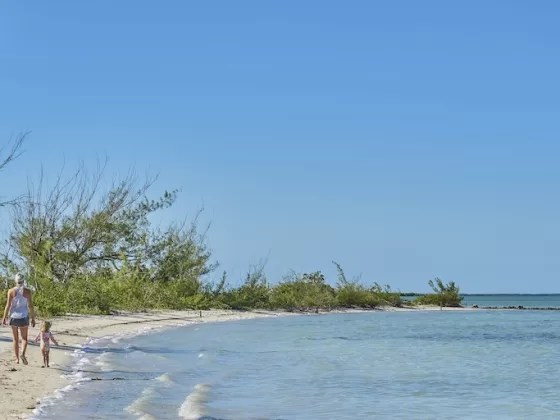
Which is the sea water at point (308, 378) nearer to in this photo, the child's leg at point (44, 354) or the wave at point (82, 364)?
the wave at point (82, 364)

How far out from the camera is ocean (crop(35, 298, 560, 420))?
1296cm

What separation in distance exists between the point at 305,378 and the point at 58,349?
659 centimetres

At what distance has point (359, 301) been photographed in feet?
197

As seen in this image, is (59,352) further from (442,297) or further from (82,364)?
(442,297)

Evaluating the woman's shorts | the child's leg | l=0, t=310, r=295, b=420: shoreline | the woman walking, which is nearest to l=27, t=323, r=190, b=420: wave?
l=0, t=310, r=295, b=420: shoreline

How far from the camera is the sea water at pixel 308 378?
13.0m

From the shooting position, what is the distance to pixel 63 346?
20.9m

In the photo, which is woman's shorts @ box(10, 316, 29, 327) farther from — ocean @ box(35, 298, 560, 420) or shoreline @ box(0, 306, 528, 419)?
ocean @ box(35, 298, 560, 420)

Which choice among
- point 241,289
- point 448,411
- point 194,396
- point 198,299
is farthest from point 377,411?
point 241,289

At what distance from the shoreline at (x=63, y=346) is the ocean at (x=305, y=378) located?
0.30 meters

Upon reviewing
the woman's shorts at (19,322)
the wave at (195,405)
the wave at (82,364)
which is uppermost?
the woman's shorts at (19,322)

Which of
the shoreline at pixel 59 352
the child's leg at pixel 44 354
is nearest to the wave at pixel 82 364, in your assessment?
the shoreline at pixel 59 352

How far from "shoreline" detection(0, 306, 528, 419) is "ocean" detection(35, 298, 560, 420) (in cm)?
30

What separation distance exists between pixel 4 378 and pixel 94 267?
27650mm
